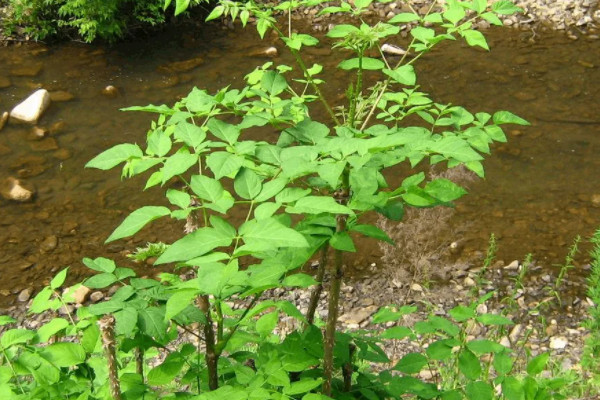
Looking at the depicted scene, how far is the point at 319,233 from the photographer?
149 cm

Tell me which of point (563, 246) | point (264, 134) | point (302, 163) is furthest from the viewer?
point (264, 134)

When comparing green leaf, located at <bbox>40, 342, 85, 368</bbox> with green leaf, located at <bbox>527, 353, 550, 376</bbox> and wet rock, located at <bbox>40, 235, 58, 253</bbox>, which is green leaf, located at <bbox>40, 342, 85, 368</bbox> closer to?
green leaf, located at <bbox>527, 353, 550, 376</bbox>

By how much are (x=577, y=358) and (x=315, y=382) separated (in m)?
2.49

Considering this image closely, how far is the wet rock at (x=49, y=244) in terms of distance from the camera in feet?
15.1

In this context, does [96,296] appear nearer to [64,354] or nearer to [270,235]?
[64,354]

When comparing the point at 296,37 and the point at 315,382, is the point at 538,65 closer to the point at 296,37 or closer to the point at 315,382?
the point at 296,37

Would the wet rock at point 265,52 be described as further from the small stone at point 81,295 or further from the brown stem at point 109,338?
the brown stem at point 109,338

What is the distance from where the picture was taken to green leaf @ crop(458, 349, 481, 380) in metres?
1.84

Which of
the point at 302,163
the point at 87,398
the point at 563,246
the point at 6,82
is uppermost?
the point at 302,163

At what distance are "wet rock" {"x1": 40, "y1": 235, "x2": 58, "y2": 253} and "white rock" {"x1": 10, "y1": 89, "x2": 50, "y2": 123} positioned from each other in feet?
5.14

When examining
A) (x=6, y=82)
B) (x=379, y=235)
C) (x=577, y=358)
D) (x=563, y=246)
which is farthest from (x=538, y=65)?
(x=379, y=235)

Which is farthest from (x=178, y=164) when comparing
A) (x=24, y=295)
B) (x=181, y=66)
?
(x=181, y=66)

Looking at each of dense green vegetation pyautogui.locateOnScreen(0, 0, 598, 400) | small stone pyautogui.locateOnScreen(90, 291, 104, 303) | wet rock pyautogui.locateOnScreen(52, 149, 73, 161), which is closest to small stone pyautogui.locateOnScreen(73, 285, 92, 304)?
small stone pyautogui.locateOnScreen(90, 291, 104, 303)

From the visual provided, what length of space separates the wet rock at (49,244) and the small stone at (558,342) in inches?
127
